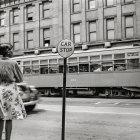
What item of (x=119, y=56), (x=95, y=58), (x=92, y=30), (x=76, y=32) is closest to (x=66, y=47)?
(x=119, y=56)

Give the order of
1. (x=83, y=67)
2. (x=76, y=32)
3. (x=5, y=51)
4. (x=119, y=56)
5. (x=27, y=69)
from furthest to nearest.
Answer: (x=76, y=32) < (x=27, y=69) < (x=83, y=67) < (x=119, y=56) < (x=5, y=51)

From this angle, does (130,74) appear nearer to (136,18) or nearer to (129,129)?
(136,18)

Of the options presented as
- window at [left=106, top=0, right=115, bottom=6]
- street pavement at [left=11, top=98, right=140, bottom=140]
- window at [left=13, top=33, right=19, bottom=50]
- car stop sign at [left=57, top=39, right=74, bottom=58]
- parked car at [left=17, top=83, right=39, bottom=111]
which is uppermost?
window at [left=106, top=0, right=115, bottom=6]

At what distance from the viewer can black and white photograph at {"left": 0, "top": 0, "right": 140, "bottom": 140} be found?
25.0 feet

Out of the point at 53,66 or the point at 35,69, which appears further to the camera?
the point at 35,69

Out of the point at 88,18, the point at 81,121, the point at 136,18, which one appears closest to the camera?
the point at 81,121

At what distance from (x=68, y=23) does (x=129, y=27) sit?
6.22 meters

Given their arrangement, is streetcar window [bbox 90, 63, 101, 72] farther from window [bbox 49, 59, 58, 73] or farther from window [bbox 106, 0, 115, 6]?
window [bbox 106, 0, 115, 6]

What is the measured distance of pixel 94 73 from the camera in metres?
22.9

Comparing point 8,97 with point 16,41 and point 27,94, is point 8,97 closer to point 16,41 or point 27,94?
point 27,94

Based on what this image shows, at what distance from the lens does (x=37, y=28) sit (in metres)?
33.0

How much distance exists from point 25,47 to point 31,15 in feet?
11.2

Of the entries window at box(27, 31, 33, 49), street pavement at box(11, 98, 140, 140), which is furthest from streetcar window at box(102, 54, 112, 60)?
window at box(27, 31, 33, 49)

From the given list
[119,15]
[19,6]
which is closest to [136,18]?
[119,15]
